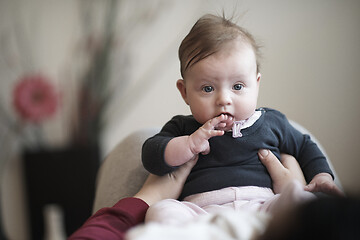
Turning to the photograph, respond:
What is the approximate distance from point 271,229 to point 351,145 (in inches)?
57.9

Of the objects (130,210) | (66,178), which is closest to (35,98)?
(66,178)

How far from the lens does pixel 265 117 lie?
0.90 m

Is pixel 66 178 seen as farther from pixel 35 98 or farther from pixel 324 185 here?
pixel 324 185

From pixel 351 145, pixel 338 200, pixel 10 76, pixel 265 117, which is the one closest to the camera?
pixel 338 200

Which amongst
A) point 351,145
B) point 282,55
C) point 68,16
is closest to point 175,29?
point 68,16

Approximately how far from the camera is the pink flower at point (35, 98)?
237 cm

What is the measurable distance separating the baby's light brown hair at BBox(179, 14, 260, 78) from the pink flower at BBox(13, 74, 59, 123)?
176 cm

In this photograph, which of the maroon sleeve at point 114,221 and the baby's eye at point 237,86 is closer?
the maroon sleeve at point 114,221

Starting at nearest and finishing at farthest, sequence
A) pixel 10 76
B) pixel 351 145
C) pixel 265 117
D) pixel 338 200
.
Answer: pixel 338 200 → pixel 265 117 → pixel 351 145 → pixel 10 76

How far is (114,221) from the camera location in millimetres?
734

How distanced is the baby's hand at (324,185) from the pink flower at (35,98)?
197cm

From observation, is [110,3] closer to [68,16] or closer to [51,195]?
[68,16]

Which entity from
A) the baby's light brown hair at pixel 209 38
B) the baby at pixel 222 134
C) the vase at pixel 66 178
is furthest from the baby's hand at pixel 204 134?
the vase at pixel 66 178

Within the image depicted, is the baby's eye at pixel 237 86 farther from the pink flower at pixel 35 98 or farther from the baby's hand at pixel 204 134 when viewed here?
the pink flower at pixel 35 98
